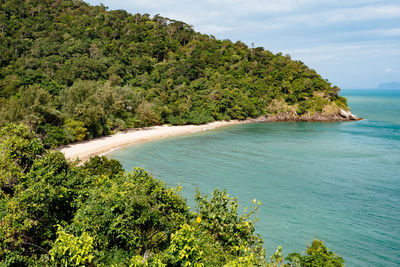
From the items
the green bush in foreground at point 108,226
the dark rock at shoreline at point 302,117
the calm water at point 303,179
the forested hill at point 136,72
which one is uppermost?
the forested hill at point 136,72

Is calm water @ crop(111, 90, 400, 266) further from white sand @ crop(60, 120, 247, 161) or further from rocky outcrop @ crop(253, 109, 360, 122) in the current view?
rocky outcrop @ crop(253, 109, 360, 122)

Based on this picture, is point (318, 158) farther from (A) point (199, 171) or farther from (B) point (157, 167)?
(B) point (157, 167)

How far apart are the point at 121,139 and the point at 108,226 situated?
32757mm

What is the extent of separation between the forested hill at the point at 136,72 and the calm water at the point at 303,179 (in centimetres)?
1044

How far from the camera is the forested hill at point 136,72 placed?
45.9m

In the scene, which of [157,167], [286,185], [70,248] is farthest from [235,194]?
[70,248]

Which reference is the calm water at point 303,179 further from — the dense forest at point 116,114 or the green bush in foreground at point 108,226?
the green bush in foreground at point 108,226

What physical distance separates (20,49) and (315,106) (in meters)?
73.1

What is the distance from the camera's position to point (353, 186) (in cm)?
2567

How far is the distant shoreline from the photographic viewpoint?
32.4 meters

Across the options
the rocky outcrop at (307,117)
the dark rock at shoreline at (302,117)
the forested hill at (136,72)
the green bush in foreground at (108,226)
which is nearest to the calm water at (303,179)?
the green bush in foreground at (108,226)

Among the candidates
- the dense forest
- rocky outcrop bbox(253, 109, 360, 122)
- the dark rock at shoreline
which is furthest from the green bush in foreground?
rocky outcrop bbox(253, 109, 360, 122)

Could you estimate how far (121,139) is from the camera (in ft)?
132

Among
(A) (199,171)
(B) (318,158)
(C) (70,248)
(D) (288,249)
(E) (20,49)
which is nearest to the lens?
(C) (70,248)
